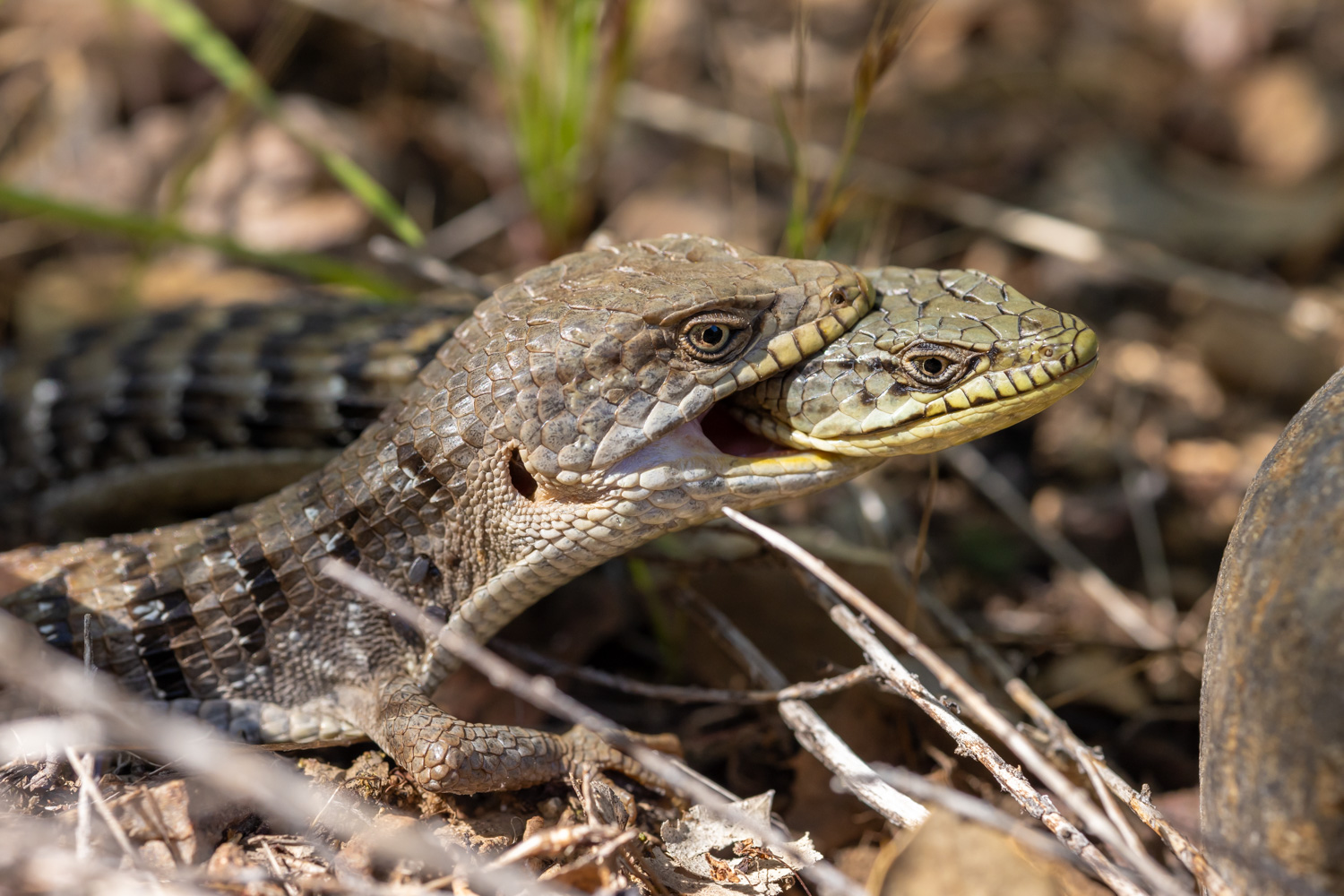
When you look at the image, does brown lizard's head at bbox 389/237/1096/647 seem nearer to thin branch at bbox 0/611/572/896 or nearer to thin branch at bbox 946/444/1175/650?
thin branch at bbox 0/611/572/896

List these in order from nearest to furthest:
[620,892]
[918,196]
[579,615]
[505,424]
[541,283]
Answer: [620,892] < [505,424] < [541,283] < [579,615] < [918,196]

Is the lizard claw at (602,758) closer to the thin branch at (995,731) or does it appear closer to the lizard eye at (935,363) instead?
the thin branch at (995,731)

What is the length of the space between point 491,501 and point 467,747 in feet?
2.17

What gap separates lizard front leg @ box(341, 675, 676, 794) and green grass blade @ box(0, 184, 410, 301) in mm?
1794

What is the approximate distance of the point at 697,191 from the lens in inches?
225

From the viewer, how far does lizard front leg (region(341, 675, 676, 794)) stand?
2818 mm

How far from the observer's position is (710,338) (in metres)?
2.84

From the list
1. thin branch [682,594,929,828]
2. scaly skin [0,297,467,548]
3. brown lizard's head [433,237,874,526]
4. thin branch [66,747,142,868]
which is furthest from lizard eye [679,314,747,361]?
thin branch [66,747,142,868]

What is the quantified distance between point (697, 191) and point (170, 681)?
3647 millimetres

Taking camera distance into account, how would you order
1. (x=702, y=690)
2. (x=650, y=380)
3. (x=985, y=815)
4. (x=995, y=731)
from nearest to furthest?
(x=985, y=815), (x=995, y=731), (x=650, y=380), (x=702, y=690)

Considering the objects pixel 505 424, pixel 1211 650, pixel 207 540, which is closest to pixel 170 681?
pixel 207 540

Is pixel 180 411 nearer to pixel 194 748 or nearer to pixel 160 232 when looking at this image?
pixel 160 232

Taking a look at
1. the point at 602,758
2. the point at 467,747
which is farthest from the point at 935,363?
the point at 467,747

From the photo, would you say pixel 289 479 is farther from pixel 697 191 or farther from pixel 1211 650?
pixel 1211 650
